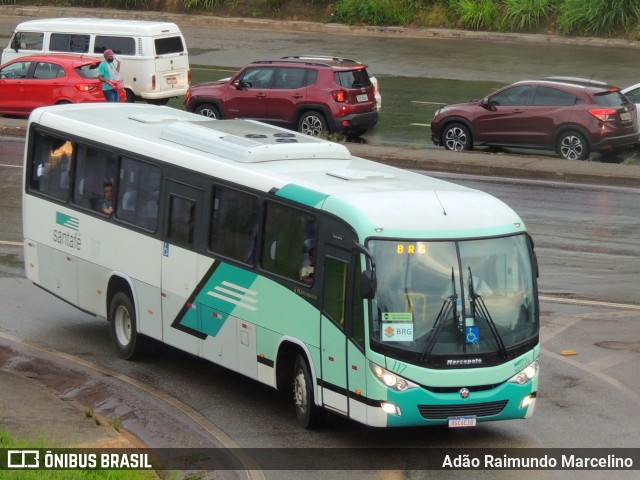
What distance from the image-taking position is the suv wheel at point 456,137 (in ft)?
91.8

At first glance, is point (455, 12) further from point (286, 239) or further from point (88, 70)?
point (286, 239)

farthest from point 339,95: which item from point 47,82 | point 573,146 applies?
point 47,82

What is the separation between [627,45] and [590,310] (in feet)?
86.9

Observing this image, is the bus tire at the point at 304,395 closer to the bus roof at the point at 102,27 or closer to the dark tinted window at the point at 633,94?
the dark tinted window at the point at 633,94

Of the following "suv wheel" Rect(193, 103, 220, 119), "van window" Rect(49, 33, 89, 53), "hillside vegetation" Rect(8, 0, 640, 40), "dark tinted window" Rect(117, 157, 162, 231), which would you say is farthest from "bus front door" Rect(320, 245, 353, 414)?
"hillside vegetation" Rect(8, 0, 640, 40)

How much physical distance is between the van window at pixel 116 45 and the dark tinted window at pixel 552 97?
1098 centimetres

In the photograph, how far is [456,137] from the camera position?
2809cm

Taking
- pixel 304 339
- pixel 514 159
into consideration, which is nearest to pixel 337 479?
pixel 304 339

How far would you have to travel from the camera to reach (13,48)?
33.9 metres

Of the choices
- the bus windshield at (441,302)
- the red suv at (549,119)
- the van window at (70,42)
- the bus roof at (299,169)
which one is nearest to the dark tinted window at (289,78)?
the red suv at (549,119)

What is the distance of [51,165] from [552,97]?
1372 cm

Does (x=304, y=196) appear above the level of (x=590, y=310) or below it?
above

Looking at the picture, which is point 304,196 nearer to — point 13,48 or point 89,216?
point 89,216

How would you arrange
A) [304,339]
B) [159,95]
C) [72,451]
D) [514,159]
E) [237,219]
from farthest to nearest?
1. [159,95]
2. [514,159]
3. [237,219]
4. [304,339]
5. [72,451]
